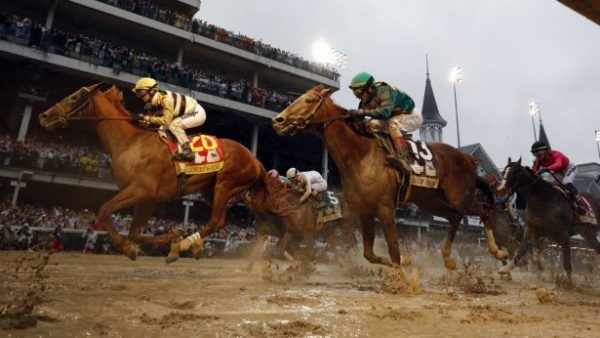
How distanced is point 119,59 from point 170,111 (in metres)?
17.8

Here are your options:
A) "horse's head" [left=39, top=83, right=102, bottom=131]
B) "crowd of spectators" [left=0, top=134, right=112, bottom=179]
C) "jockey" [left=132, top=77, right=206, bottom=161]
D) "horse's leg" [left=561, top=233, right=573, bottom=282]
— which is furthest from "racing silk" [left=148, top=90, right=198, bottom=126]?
"crowd of spectators" [left=0, top=134, right=112, bottom=179]

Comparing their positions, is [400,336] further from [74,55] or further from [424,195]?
[74,55]

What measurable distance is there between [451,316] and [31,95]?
22.8 meters

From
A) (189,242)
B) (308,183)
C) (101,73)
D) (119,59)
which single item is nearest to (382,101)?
(189,242)

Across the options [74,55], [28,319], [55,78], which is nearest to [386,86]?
[28,319]

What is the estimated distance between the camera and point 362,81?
6207 millimetres

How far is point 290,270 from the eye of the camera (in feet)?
28.2

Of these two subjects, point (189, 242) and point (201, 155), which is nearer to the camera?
point (189, 242)

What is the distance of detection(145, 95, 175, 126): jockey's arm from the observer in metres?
6.49

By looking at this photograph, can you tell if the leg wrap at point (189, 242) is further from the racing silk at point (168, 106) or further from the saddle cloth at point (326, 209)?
the saddle cloth at point (326, 209)

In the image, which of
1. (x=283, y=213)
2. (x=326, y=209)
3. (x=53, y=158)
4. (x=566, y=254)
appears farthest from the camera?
(x=53, y=158)

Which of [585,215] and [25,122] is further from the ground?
[25,122]

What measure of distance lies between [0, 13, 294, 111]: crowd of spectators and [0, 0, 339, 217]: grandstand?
0.17 feet

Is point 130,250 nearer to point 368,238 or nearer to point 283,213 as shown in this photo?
point 368,238
